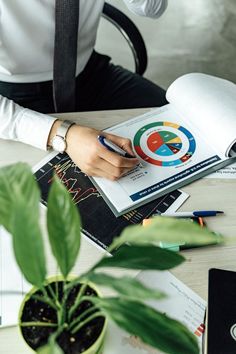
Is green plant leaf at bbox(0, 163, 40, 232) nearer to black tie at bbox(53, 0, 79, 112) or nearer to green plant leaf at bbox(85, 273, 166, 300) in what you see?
green plant leaf at bbox(85, 273, 166, 300)

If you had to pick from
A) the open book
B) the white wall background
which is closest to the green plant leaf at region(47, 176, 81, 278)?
the open book

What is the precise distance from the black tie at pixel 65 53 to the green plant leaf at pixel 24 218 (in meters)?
0.67

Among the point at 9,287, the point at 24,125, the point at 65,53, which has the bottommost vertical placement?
the point at 9,287

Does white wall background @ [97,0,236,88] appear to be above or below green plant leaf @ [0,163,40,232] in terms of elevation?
below

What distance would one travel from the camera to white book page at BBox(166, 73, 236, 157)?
1020mm

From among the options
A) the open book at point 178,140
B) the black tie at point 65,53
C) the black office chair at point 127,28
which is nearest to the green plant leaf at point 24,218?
the open book at point 178,140

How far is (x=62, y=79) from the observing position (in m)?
1.21

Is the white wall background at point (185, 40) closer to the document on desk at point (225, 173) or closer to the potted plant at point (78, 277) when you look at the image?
the document on desk at point (225, 173)

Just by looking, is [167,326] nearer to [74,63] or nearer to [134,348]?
[134,348]

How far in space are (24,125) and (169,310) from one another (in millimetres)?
497

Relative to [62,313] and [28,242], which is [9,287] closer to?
[62,313]

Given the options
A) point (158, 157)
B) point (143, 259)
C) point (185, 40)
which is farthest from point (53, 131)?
point (185, 40)

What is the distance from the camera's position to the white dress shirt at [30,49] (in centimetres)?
106

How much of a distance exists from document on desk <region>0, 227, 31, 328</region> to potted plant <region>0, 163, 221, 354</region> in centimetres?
16
